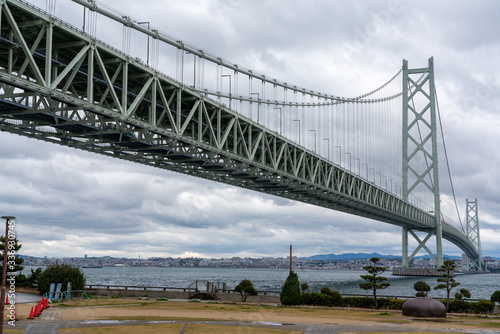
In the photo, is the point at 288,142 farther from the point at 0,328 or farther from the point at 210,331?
the point at 0,328

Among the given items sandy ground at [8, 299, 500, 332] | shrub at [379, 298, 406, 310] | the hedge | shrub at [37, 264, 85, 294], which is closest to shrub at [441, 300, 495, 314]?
the hedge

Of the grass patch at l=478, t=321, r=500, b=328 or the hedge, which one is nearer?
the grass patch at l=478, t=321, r=500, b=328

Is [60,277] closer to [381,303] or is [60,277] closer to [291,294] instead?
[291,294]

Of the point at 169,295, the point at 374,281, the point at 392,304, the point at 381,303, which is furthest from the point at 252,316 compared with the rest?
the point at 169,295

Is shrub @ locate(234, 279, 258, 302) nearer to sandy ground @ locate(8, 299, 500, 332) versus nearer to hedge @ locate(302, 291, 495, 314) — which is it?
hedge @ locate(302, 291, 495, 314)

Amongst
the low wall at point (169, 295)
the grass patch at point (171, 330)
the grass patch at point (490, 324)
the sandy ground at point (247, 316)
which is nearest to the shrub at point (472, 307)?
the sandy ground at point (247, 316)

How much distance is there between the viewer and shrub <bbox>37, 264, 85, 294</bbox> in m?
47.6

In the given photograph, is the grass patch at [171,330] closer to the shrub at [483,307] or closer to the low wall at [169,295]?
the shrub at [483,307]

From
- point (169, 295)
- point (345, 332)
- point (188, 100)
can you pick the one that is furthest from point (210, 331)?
point (169, 295)

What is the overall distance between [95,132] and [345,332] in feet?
66.2

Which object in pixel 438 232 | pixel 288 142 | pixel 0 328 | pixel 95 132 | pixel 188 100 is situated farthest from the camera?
pixel 438 232

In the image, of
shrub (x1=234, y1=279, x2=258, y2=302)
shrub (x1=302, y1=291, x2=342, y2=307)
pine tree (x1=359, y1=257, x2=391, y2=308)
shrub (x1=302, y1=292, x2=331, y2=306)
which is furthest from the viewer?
shrub (x1=234, y1=279, x2=258, y2=302)

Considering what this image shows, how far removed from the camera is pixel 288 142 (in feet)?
183

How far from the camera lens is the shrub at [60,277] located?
47.6 m
